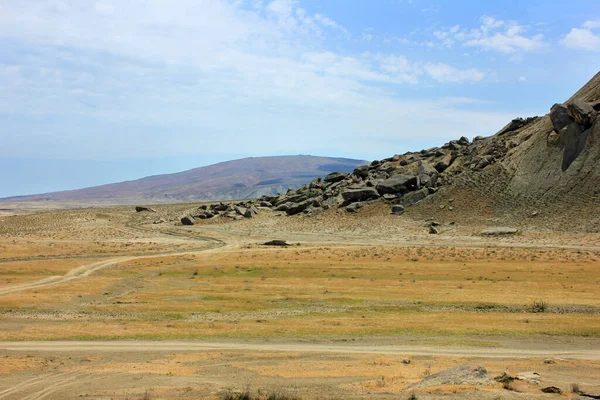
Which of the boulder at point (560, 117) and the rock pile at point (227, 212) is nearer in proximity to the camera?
the boulder at point (560, 117)

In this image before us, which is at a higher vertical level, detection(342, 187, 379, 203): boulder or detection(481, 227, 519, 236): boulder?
detection(342, 187, 379, 203): boulder

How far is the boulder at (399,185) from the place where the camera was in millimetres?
87812

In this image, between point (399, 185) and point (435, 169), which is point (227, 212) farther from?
point (435, 169)

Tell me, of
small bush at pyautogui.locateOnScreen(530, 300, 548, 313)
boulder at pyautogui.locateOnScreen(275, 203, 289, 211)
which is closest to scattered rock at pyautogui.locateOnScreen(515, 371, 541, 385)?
small bush at pyautogui.locateOnScreen(530, 300, 548, 313)

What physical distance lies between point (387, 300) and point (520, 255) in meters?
24.2

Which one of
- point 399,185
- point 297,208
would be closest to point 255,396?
point 399,185

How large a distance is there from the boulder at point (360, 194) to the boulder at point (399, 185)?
1.54 meters

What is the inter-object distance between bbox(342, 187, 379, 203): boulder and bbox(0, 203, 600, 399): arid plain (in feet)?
94.8

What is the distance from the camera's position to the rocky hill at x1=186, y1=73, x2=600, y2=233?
228ft

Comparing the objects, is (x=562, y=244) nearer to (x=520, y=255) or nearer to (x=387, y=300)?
(x=520, y=255)

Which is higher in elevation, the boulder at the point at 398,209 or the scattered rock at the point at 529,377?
the boulder at the point at 398,209

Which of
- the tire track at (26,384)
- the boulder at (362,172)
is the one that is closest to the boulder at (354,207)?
the boulder at (362,172)

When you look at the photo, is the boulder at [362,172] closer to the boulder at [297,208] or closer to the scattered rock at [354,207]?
the boulder at [297,208]

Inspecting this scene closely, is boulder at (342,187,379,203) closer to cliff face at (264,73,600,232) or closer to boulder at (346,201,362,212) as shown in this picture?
cliff face at (264,73,600,232)
